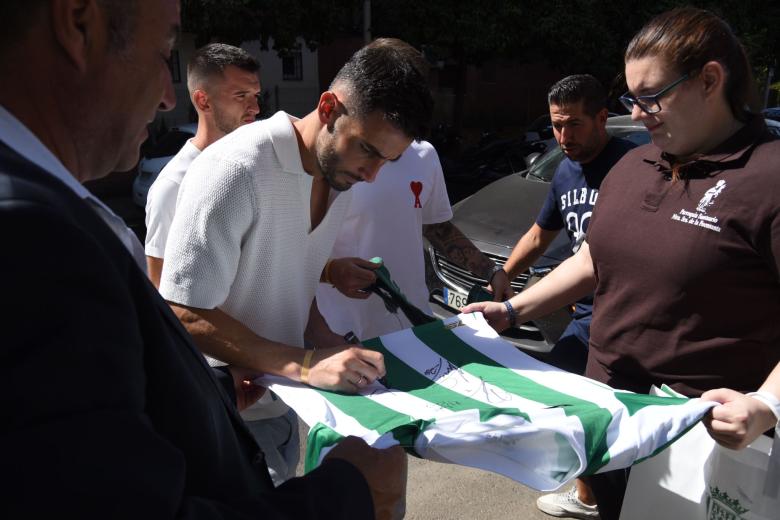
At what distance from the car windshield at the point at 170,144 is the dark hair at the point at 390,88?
9.05 metres

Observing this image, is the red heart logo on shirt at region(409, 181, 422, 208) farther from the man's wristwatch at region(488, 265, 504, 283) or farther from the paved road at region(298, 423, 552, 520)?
the paved road at region(298, 423, 552, 520)

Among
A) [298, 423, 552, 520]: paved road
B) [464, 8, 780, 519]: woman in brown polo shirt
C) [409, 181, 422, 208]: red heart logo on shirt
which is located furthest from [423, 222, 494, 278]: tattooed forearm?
[298, 423, 552, 520]: paved road

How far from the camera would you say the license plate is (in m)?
4.69

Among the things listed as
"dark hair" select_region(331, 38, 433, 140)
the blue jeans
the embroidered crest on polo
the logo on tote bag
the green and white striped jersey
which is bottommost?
the blue jeans

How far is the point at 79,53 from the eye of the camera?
2.75 feet

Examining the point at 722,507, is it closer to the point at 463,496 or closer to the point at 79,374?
the point at 463,496

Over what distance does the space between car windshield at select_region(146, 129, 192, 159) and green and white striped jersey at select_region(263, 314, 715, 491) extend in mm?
9334

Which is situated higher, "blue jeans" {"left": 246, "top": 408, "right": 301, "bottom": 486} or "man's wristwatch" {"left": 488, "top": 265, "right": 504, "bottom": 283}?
"man's wristwatch" {"left": 488, "top": 265, "right": 504, "bottom": 283}

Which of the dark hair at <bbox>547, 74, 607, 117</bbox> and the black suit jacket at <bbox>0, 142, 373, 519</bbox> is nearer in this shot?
the black suit jacket at <bbox>0, 142, 373, 519</bbox>

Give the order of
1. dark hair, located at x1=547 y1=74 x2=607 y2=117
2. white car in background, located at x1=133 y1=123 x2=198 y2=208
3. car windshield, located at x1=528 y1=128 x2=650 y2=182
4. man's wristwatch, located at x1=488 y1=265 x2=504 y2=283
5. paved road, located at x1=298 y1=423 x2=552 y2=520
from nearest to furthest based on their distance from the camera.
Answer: man's wristwatch, located at x1=488 y1=265 x2=504 y2=283
paved road, located at x1=298 y1=423 x2=552 y2=520
dark hair, located at x1=547 y1=74 x2=607 y2=117
car windshield, located at x1=528 y1=128 x2=650 y2=182
white car in background, located at x1=133 y1=123 x2=198 y2=208

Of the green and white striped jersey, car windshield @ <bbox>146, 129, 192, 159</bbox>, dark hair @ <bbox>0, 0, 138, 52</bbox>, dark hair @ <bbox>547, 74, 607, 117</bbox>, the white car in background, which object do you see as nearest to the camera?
A: dark hair @ <bbox>0, 0, 138, 52</bbox>

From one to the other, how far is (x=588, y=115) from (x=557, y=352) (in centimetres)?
129

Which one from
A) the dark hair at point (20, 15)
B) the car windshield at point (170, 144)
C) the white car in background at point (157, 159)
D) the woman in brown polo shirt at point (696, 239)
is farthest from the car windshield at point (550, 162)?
the car windshield at point (170, 144)

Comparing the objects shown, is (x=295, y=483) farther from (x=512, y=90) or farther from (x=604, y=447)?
(x=512, y=90)
